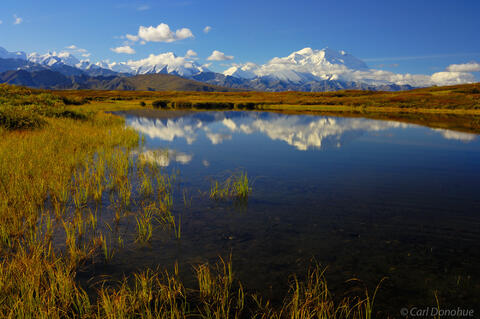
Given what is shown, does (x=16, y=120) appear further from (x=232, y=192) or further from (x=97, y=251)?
(x=97, y=251)

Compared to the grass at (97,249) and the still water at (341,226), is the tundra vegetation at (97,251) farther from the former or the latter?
the still water at (341,226)

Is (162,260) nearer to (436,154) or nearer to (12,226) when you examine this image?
(12,226)

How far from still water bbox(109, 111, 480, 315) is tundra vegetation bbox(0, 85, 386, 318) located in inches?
21.5

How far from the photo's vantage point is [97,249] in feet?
30.2

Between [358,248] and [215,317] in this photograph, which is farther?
[358,248]

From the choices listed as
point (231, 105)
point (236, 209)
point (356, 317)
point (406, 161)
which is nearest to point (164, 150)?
point (236, 209)

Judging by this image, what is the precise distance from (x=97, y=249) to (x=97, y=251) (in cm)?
12

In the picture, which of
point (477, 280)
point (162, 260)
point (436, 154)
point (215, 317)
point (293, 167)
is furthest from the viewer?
point (436, 154)

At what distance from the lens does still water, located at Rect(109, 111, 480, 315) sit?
8.18 meters

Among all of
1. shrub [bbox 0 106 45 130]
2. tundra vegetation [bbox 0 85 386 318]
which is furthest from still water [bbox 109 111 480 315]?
shrub [bbox 0 106 45 130]

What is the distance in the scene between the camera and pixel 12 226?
385 inches

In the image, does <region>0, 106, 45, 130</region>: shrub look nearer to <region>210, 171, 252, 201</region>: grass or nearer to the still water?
the still water

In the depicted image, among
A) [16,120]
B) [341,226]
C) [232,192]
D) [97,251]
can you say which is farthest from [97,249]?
[16,120]

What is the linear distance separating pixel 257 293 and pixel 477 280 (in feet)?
19.7
